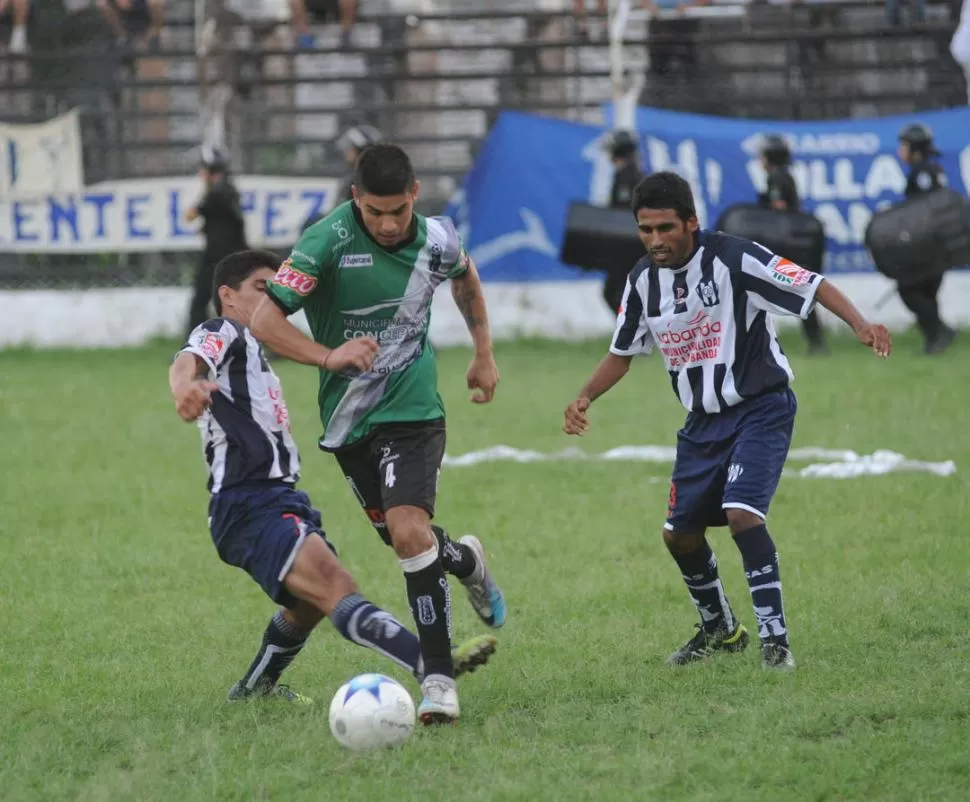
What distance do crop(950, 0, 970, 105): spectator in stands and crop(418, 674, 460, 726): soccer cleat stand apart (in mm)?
14582

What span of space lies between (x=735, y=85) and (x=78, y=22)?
7767 millimetres

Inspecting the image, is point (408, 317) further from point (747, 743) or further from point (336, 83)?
point (336, 83)

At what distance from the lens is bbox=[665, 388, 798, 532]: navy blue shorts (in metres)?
5.71

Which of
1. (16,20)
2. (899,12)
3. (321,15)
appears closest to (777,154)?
(899,12)

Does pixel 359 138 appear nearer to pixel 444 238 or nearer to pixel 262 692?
pixel 444 238

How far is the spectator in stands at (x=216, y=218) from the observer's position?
16531 millimetres

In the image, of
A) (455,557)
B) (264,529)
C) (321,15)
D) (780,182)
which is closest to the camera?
(264,529)

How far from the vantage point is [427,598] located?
5.30 m

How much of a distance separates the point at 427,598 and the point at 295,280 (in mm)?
1142

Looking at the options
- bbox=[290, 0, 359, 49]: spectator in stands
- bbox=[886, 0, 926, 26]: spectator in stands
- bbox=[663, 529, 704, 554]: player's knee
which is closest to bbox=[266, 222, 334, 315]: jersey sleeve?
→ bbox=[663, 529, 704, 554]: player's knee

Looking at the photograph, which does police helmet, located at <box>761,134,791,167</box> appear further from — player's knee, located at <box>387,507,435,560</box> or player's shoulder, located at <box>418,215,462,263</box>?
player's knee, located at <box>387,507,435,560</box>

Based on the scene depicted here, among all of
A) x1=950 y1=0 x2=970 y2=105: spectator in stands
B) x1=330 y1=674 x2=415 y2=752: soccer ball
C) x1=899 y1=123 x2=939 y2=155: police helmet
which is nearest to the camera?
x1=330 y1=674 x2=415 y2=752: soccer ball

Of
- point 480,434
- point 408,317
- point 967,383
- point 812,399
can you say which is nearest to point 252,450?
point 408,317

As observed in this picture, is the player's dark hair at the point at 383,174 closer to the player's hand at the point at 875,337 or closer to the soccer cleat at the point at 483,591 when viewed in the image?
the soccer cleat at the point at 483,591
